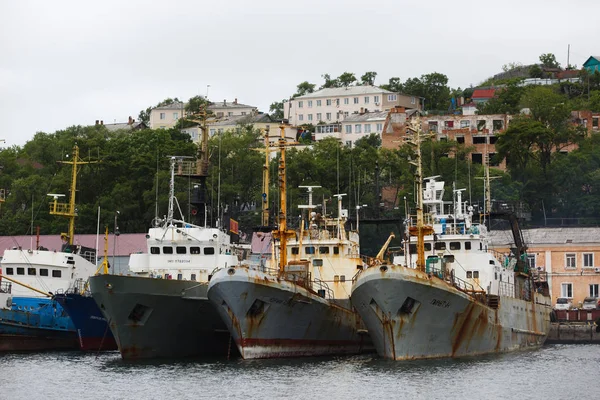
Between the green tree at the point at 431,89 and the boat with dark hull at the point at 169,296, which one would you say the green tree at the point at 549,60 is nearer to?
the green tree at the point at 431,89

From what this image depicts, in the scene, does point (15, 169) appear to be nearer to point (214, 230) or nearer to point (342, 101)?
point (342, 101)

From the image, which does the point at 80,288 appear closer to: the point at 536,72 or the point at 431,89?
the point at 431,89

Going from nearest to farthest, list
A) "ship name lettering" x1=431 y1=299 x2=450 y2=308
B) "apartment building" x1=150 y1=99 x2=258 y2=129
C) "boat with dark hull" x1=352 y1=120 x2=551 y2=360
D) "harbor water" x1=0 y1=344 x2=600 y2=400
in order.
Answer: "harbor water" x1=0 y1=344 x2=600 y2=400, "boat with dark hull" x1=352 y1=120 x2=551 y2=360, "ship name lettering" x1=431 y1=299 x2=450 y2=308, "apartment building" x1=150 y1=99 x2=258 y2=129

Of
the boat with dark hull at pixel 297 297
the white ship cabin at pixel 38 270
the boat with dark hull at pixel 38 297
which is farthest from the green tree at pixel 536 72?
the white ship cabin at pixel 38 270

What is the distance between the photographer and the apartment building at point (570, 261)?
304 feet

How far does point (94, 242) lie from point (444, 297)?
42724mm

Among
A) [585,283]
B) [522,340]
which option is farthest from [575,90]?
[522,340]

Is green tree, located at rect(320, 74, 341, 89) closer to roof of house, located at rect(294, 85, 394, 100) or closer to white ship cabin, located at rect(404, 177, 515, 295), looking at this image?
roof of house, located at rect(294, 85, 394, 100)

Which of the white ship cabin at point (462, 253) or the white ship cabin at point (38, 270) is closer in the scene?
the white ship cabin at point (462, 253)

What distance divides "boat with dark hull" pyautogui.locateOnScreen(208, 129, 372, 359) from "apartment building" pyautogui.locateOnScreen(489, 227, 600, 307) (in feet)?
88.6

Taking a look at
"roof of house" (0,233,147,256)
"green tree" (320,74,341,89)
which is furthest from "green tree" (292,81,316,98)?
"roof of house" (0,233,147,256)

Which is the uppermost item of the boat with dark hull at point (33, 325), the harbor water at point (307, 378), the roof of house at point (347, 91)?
the roof of house at point (347, 91)

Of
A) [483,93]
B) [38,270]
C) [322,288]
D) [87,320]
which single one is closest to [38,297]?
[38,270]

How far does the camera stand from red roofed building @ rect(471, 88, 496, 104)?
170900 mm
